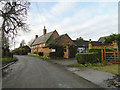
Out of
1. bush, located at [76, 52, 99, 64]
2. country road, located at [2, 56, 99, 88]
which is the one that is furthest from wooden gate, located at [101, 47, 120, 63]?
country road, located at [2, 56, 99, 88]

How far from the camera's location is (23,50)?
56.2m

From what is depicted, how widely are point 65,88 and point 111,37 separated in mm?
22878

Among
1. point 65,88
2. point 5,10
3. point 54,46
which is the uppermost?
point 5,10

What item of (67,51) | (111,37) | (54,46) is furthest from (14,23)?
(111,37)

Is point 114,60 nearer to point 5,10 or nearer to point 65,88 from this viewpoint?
point 65,88

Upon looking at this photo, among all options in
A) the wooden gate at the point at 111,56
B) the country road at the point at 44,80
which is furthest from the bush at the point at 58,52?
the country road at the point at 44,80

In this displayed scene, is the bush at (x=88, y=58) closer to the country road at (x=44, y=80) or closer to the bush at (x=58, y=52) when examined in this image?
the country road at (x=44, y=80)

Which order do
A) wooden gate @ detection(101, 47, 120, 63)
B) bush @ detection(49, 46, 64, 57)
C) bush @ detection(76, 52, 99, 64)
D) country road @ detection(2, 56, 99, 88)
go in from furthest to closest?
1. bush @ detection(49, 46, 64, 57)
2. wooden gate @ detection(101, 47, 120, 63)
3. bush @ detection(76, 52, 99, 64)
4. country road @ detection(2, 56, 99, 88)

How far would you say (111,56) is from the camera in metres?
11.9

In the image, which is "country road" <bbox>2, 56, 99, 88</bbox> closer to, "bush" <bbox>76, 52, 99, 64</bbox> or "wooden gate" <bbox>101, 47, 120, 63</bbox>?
"bush" <bbox>76, 52, 99, 64</bbox>

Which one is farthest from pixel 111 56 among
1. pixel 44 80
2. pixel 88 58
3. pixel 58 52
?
pixel 58 52

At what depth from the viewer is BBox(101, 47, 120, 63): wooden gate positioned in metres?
11.8

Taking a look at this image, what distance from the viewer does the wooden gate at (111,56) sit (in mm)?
11805

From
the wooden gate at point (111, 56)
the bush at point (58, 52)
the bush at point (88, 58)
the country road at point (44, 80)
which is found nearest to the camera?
the country road at point (44, 80)
